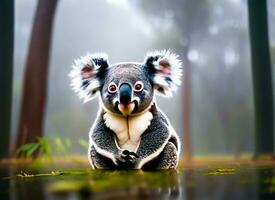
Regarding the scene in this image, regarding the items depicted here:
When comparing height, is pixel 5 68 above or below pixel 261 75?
above

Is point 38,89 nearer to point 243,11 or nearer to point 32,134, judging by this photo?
point 32,134

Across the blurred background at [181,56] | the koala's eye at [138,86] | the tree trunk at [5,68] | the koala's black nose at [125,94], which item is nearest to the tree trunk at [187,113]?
the blurred background at [181,56]

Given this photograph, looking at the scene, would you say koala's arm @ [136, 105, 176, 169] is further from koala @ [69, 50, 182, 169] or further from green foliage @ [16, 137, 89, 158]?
green foliage @ [16, 137, 89, 158]

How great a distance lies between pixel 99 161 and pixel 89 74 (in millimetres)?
712

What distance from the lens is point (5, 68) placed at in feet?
20.3

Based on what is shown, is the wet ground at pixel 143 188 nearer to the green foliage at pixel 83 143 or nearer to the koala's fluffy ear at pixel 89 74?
the koala's fluffy ear at pixel 89 74

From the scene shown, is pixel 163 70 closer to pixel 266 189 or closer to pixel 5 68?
pixel 266 189

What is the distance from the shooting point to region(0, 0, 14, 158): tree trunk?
19.9 ft

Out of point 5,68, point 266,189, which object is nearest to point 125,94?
point 266,189

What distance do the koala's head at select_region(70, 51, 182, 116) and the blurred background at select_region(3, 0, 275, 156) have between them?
2.01 metres

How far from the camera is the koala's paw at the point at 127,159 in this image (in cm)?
341

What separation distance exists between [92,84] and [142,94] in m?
0.49

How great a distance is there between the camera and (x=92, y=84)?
374cm

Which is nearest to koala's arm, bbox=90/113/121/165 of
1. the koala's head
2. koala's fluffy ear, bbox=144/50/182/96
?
the koala's head
